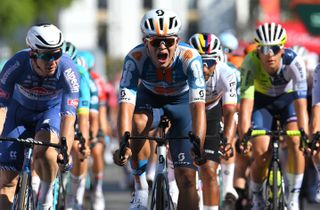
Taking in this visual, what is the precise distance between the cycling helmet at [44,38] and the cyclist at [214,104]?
6.36 ft

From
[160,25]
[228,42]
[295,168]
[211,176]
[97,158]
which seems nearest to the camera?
[160,25]

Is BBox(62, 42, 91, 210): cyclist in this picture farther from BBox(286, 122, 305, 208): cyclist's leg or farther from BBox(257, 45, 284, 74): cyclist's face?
BBox(286, 122, 305, 208): cyclist's leg

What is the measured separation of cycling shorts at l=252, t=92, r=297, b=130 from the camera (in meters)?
13.5

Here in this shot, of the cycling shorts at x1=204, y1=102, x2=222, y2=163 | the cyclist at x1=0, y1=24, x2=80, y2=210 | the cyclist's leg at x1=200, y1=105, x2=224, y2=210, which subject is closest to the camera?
the cyclist at x1=0, y1=24, x2=80, y2=210

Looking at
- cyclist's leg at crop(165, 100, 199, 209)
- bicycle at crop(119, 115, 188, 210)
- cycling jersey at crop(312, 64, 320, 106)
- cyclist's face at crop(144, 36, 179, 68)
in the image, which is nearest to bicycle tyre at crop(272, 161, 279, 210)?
cycling jersey at crop(312, 64, 320, 106)

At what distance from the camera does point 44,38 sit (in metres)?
10.8

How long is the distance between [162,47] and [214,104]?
7.75 feet

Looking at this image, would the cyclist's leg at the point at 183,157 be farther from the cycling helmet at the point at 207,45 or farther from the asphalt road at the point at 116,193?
the asphalt road at the point at 116,193

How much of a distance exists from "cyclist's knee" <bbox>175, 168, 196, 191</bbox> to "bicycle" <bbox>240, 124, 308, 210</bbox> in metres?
0.93

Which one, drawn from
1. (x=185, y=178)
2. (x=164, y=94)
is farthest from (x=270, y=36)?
(x=185, y=178)

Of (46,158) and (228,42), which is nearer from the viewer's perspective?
(46,158)

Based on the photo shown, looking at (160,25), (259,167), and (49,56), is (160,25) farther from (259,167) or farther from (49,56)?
(259,167)

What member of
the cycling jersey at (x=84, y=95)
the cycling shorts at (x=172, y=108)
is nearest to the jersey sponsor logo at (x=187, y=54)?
the cycling shorts at (x=172, y=108)

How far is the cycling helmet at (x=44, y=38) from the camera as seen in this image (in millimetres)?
10750
